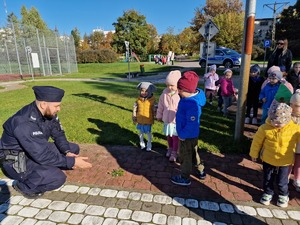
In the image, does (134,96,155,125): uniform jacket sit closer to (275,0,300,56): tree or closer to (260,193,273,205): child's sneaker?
(260,193,273,205): child's sneaker

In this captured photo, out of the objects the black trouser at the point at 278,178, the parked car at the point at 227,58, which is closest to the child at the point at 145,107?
the black trouser at the point at 278,178

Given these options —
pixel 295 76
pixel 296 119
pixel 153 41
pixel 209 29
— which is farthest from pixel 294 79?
pixel 153 41

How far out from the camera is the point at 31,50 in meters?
19.7

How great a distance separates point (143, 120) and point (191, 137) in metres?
1.39

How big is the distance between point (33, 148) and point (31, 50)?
20.1 meters

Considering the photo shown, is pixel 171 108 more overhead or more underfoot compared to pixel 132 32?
more underfoot

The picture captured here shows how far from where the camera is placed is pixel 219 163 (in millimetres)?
3818

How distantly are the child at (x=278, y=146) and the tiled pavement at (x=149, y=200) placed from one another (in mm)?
200

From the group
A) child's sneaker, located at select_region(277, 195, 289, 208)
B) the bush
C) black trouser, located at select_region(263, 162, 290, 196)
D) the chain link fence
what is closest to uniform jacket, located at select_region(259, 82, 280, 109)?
black trouser, located at select_region(263, 162, 290, 196)

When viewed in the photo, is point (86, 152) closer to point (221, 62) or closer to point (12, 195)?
point (12, 195)

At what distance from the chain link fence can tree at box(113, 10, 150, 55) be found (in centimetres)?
3510

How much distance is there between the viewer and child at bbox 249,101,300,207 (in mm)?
2525

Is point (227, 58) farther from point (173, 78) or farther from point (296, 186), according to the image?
point (296, 186)

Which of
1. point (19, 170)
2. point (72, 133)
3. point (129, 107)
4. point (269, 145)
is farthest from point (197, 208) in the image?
A: point (129, 107)
